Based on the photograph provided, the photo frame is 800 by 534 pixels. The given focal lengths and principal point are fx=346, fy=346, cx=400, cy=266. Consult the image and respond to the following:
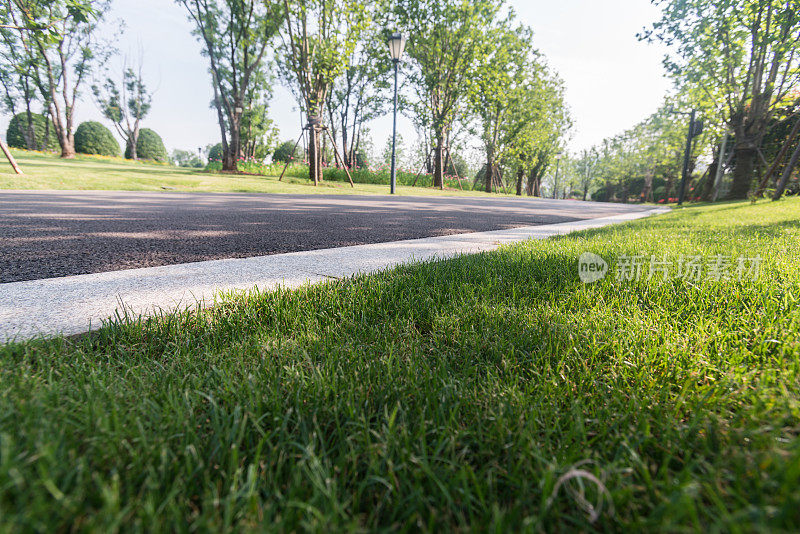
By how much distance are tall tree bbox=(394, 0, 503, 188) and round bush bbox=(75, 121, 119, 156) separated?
3050cm

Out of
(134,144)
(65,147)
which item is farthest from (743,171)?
(134,144)

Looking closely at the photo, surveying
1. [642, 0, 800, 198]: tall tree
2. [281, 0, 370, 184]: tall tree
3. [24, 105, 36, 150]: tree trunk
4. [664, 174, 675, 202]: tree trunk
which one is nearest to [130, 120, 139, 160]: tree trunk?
[24, 105, 36, 150]: tree trunk

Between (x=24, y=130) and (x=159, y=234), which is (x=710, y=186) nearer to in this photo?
(x=159, y=234)

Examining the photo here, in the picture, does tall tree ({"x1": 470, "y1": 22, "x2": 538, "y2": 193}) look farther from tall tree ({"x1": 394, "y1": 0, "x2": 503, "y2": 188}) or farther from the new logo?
the new logo

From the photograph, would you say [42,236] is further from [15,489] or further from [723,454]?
[723,454]

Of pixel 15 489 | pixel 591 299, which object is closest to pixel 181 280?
pixel 15 489

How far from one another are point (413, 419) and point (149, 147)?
5276 centimetres

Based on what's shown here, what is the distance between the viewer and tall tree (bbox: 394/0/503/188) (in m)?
18.9

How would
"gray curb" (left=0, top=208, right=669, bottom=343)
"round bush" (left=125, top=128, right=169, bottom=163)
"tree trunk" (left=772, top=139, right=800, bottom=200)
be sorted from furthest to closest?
"round bush" (left=125, top=128, right=169, bottom=163)
"tree trunk" (left=772, top=139, right=800, bottom=200)
"gray curb" (left=0, top=208, right=669, bottom=343)

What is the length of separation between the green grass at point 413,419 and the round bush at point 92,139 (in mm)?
42455

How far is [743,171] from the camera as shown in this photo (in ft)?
52.9

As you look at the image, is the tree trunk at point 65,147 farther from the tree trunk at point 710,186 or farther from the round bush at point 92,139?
→ the tree trunk at point 710,186

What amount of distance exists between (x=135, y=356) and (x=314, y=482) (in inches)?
38.7

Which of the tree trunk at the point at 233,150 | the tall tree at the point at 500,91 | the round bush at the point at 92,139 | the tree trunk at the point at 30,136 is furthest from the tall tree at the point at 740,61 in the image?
the tree trunk at the point at 30,136
